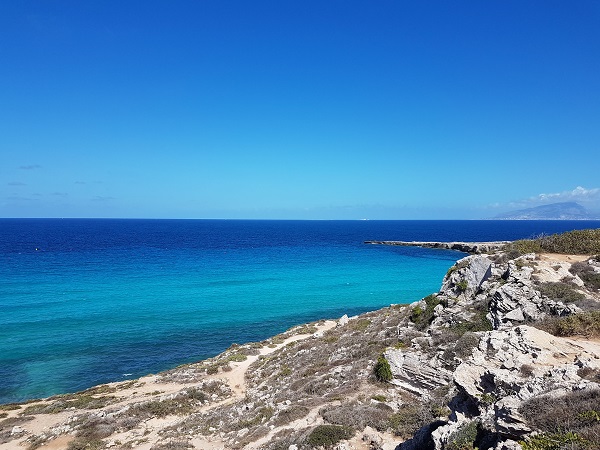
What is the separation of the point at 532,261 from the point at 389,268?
63.7 meters

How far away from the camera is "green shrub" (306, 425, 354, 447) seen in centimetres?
1336

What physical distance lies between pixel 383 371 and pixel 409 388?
5.72 feet

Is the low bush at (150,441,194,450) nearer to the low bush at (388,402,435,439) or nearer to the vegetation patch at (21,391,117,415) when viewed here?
the low bush at (388,402,435,439)

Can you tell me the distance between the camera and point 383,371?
1856cm

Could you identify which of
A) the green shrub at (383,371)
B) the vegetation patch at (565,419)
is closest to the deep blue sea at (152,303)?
the green shrub at (383,371)

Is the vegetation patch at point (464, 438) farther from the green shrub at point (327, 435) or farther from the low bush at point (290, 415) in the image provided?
the low bush at point (290, 415)

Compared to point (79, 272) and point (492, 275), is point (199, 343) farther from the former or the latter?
point (79, 272)

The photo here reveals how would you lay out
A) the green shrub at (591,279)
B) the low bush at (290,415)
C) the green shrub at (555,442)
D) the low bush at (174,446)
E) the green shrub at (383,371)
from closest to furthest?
1. the green shrub at (555,442)
2. the low bush at (290,415)
3. the low bush at (174,446)
4. the green shrub at (383,371)
5. the green shrub at (591,279)

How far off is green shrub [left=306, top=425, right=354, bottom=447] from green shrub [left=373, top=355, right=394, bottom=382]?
5.02 m

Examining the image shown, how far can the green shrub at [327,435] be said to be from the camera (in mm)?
13355

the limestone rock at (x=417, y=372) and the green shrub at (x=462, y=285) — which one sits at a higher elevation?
the green shrub at (x=462, y=285)

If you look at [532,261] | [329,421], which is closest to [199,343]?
[329,421]

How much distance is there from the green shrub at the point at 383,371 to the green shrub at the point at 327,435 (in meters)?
5.02

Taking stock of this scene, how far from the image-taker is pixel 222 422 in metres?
19.5
